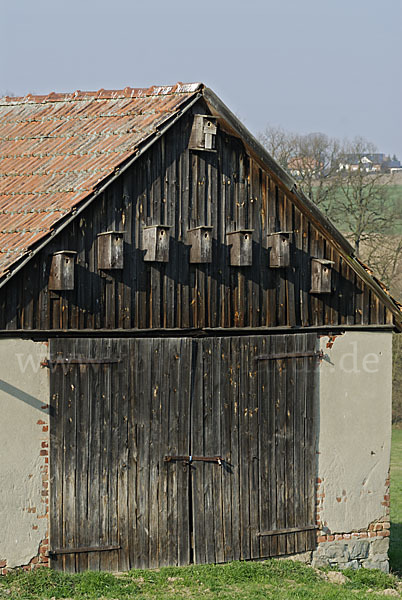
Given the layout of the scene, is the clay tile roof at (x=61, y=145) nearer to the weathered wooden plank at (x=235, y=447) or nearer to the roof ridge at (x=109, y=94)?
the roof ridge at (x=109, y=94)

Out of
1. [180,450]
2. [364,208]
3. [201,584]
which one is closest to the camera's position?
[201,584]

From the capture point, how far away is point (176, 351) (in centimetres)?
1154

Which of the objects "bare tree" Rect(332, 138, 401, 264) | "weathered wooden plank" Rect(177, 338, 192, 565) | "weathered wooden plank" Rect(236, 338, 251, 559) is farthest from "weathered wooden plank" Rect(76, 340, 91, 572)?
"bare tree" Rect(332, 138, 401, 264)

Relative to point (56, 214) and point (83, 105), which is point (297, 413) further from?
point (83, 105)

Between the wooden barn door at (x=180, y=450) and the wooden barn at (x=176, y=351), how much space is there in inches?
0.9

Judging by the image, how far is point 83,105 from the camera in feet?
42.4

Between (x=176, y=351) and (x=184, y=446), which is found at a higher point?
(x=176, y=351)

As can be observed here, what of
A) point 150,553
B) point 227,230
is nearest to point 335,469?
point 150,553

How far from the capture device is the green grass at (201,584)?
33.7ft

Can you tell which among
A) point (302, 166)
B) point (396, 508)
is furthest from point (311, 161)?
Result: point (396, 508)

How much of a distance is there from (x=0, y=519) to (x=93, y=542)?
1.22m

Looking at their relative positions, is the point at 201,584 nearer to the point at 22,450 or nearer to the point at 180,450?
the point at 180,450

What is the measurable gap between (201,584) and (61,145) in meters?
5.94

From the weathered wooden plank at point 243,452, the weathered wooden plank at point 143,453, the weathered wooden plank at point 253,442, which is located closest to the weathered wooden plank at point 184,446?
the weathered wooden plank at point 143,453
